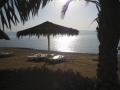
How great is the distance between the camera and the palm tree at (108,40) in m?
7.00

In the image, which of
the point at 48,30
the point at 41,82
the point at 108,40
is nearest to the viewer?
the point at 108,40

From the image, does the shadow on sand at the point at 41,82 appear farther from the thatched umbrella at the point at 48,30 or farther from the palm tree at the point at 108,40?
the thatched umbrella at the point at 48,30

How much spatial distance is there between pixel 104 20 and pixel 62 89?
2481 millimetres

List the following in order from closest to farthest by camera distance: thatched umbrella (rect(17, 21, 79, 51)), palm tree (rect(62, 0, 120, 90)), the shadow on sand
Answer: palm tree (rect(62, 0, 120, 90)) → the shadow on sand → thatched umbrella (rect(17, 21, 79, 51))

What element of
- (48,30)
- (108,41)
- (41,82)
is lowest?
(41,82)

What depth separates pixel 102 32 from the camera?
7.13 m

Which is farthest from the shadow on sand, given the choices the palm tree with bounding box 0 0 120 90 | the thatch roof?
the thatch roof

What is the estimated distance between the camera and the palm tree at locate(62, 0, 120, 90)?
7000 mm

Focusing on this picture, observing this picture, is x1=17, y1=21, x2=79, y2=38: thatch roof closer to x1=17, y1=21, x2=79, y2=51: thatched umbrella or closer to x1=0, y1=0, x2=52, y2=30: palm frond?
x1=17, y1=21, x2=79, y2=51: thatched umbrella

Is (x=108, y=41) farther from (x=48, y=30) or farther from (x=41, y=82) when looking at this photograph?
(x=48, y=30)

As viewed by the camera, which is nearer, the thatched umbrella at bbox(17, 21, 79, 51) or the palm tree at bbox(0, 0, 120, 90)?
the palm tree at bbox(0, 0, 120, 90)

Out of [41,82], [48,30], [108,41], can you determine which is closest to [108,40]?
[108,41]

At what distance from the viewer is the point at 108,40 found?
703 cm

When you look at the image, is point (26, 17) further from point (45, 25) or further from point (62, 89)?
point (45, 25)
